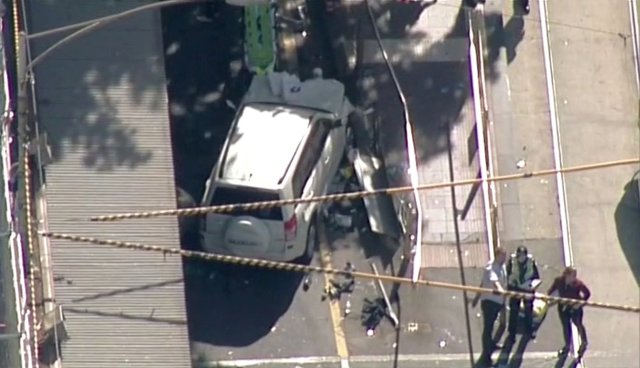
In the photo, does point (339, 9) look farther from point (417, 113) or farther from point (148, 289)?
point (148, 289)

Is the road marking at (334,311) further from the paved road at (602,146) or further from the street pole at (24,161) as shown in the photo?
the street pole at (24,161)

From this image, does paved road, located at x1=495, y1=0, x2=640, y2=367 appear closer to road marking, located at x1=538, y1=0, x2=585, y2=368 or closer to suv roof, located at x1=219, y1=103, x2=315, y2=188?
road marking, located at x1=538, y1=0, x2=585, y2=368

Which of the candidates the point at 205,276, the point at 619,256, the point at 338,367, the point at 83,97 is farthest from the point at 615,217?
the point at 83,97

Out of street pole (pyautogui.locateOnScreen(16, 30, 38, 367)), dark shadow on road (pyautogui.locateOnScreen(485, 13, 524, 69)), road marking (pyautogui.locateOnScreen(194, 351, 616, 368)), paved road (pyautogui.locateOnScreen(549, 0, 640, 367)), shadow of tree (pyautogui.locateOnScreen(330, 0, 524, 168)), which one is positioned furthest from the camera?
dark shadow on road (pyautogui.locateOnScreen(485, 13, 524, 69))

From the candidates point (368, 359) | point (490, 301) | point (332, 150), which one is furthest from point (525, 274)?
point (332, 150)

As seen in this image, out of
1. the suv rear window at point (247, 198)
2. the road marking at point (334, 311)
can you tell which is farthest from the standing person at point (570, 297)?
the suv rear window at point (247, 198)

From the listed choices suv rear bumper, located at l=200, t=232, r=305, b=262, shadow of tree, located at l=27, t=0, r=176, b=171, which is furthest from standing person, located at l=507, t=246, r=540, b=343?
shadow of tree, located at l=27, t=0, r=176, b=171
